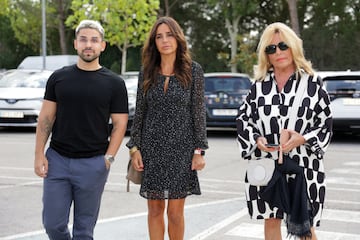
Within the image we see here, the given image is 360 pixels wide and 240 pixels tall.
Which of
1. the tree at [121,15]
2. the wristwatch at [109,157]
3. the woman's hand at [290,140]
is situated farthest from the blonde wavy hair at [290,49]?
the tree at [121,15]

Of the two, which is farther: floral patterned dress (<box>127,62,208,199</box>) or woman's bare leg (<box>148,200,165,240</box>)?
woman's bare leg (<box>148,200,165,240</box>)

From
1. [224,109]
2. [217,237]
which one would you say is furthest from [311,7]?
[217,237]

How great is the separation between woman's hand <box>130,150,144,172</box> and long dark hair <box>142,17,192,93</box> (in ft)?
1.45

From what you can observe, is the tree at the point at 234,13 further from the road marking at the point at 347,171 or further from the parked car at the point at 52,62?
the road marking at the point at 347,171

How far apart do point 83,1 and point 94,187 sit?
80.1ft

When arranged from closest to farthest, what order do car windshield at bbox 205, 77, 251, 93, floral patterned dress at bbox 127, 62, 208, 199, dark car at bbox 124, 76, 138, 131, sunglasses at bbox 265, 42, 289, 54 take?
sunglasses at bbox 265, 42, 289, 54 → floral patterned dress at bbox 127, 62, 208, 199 → dark car at bbox 124, 76, 138, 131 → car windshield at bbox 205, 77, 251, 93

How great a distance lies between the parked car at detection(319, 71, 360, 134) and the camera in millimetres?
12250

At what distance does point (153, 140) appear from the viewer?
408 centimetres

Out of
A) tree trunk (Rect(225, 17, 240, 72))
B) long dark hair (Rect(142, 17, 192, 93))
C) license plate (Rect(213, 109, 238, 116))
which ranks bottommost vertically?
license plate (Rect(213, 109, 238, 116))

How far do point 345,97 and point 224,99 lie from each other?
275cm

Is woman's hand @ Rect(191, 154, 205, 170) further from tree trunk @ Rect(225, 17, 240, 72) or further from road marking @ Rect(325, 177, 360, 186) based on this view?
tree trunk @ Rect(225, 17, 240, 72)

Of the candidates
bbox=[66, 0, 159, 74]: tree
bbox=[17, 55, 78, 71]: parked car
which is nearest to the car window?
bbox=[66, 0, 159, 74]: tree

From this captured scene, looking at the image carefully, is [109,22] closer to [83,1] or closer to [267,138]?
[83,1]

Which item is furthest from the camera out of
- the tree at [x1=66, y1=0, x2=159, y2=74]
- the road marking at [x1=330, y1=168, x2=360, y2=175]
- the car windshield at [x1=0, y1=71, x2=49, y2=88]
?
the tree at [x1=66, y1=0, x2=159, y2=74]
